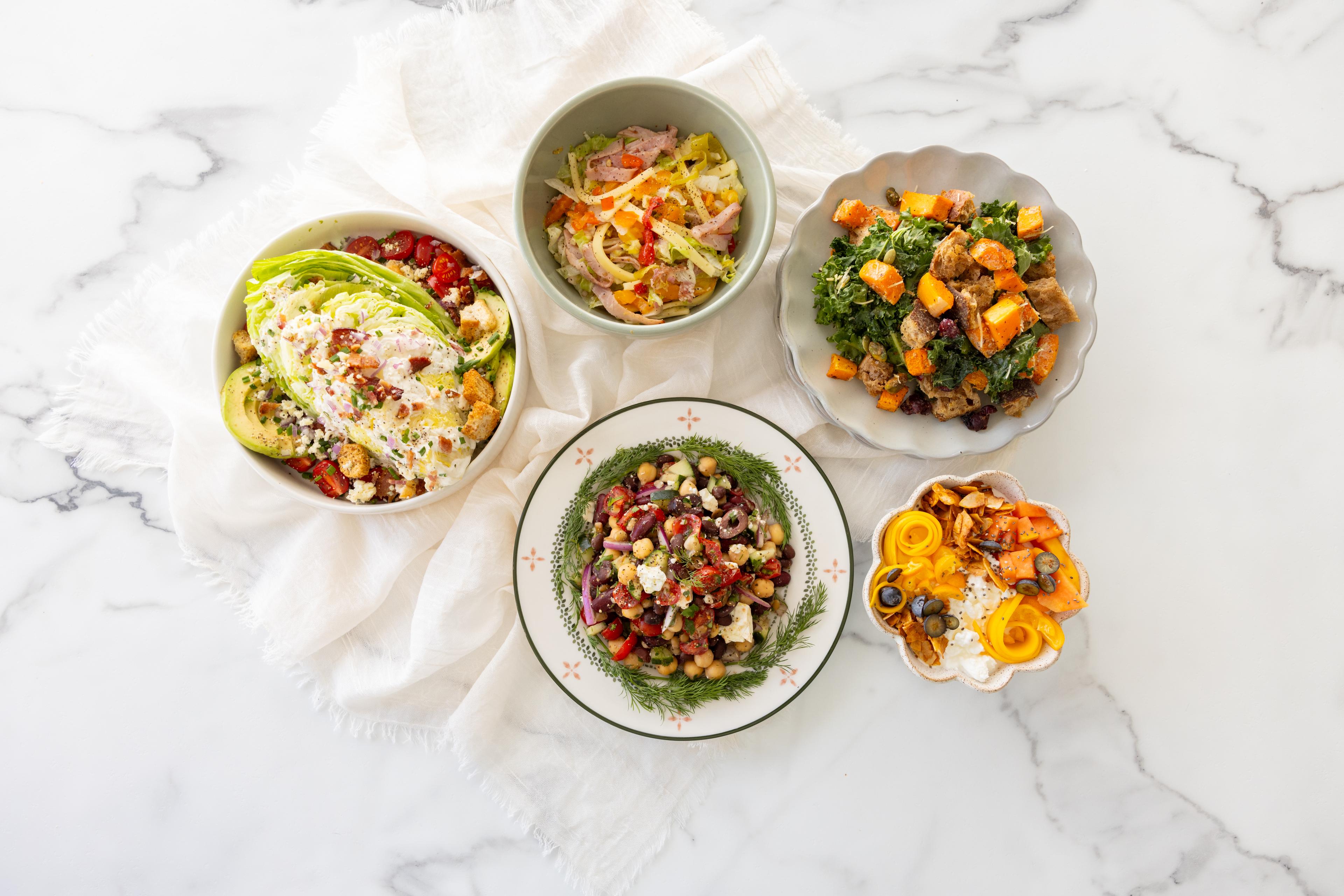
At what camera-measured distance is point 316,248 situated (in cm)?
285

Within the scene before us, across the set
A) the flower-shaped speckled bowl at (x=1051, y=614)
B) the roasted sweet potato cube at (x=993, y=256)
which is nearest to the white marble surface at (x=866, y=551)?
the flower-shaped speckled bowl at (x=1051, y=614)

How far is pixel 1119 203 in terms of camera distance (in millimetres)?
3293

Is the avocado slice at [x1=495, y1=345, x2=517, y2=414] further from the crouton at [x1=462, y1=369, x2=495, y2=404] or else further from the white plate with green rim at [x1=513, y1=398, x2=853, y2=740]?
the white plate with green rim at [x1=513, y1=398, x2=853, y2=740]

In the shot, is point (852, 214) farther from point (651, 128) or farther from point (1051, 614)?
point (1051, 614)

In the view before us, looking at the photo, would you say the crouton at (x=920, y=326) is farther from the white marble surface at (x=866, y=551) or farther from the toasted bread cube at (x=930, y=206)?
the white marble surface at (x=866, y=551)

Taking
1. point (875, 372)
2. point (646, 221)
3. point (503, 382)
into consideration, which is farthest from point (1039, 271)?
point (503, 382)

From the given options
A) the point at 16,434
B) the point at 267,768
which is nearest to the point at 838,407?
the point at 267,768

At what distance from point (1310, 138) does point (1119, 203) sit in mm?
906

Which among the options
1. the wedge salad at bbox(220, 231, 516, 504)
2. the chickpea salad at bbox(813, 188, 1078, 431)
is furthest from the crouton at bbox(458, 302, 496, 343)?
the chickpea salad at bbox(813, 188, 1078, 431)

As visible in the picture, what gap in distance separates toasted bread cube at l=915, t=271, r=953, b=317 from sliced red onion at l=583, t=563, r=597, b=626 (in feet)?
5.24

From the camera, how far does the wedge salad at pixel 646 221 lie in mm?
2762

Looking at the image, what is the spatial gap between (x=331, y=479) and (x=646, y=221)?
1.50 m

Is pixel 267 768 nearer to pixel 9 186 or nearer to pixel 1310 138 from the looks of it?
pixel 9 186

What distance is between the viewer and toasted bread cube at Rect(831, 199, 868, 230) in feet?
9.22
